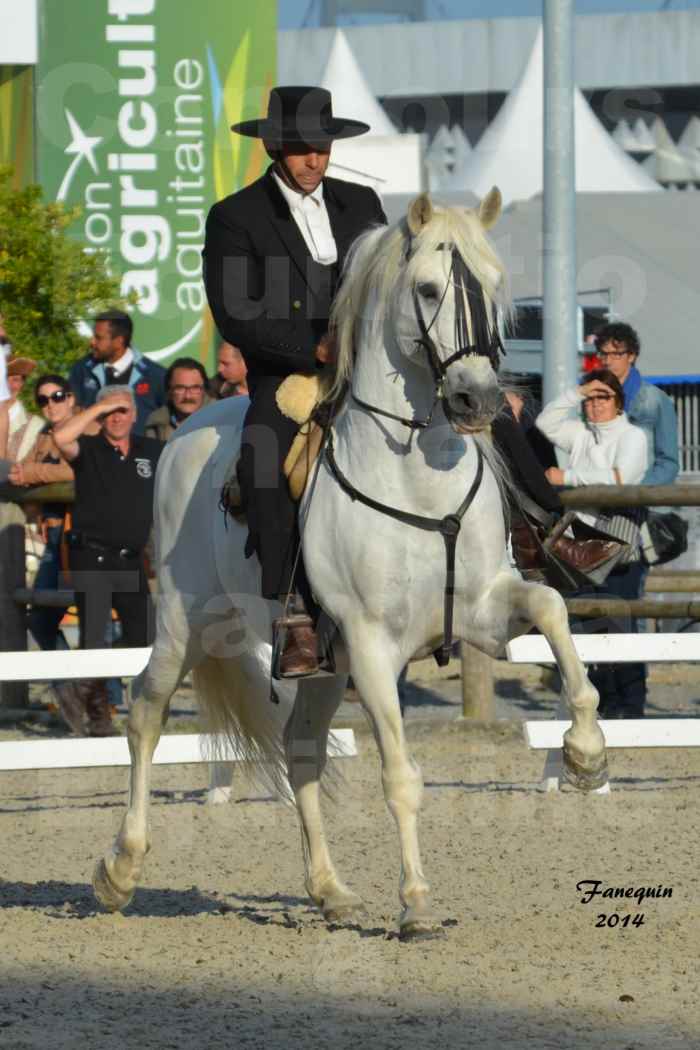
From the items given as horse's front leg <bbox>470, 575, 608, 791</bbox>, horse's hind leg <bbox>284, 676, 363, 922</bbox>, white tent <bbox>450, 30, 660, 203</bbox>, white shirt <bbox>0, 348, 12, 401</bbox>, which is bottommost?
horse's hind leg <bbox>284, 676, 363, 922</bbox>

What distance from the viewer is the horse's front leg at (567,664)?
17.6 feet

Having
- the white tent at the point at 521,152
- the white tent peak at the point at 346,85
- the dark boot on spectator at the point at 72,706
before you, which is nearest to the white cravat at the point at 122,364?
the dark boot on spectator at the point at 72,706

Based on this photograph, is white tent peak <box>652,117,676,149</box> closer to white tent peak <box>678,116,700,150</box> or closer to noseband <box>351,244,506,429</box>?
white tent peak <box>678,116,700,150</box>

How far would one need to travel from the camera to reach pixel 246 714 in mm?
6809

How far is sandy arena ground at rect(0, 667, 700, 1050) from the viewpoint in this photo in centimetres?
457

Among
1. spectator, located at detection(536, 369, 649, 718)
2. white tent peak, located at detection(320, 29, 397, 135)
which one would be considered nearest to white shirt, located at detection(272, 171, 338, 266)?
spectator, located at detection(536, 369, 649, 718)

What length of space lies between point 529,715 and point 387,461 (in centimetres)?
580

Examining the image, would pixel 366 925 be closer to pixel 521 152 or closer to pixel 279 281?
pixel 279 281

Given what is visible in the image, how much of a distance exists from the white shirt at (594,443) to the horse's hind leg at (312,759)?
3841 mm

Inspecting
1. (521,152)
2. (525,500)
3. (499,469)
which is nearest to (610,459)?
(525,500)

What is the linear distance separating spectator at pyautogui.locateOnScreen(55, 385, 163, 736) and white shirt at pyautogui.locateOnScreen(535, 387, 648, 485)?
2.29 m

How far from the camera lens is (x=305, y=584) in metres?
5.84

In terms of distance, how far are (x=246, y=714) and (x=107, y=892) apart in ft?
2.93

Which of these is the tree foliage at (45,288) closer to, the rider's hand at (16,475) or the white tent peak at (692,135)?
the rider's hand at (16,475)
